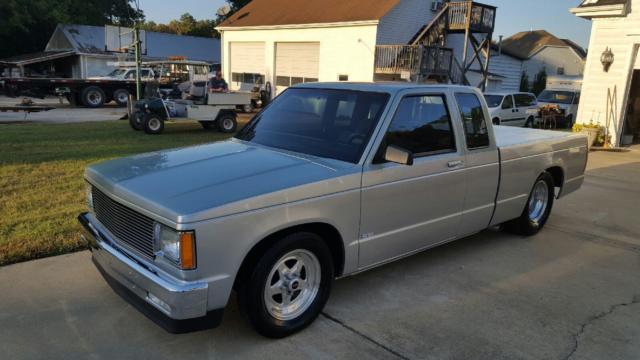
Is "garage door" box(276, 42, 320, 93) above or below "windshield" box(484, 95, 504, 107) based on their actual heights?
above

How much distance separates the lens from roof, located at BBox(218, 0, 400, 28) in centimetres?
2298

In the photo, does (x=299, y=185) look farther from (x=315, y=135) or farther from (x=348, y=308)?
(x=348, y=308)

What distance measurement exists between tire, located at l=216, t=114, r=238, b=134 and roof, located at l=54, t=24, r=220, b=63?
26.4m

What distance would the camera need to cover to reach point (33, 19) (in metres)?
43.1

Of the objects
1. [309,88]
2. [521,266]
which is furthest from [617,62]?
[309,88]

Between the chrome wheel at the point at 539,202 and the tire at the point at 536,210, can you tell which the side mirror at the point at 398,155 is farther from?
the chrome wheel at the point at 539,202

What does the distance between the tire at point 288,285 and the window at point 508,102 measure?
1588 centimetres

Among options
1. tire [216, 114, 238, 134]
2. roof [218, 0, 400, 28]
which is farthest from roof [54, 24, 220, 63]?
tire [216, 114, 238, 134]

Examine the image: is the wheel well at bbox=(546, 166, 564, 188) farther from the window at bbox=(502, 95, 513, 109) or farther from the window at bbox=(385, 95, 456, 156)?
the window at bbox=(502, 95, 513, 109)

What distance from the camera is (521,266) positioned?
5.11 meters

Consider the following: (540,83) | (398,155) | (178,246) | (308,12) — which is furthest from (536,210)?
(540,83)

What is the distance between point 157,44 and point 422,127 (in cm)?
4030

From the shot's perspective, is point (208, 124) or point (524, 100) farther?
point (524, 100)

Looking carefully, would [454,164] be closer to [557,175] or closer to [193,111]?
[557,175]
